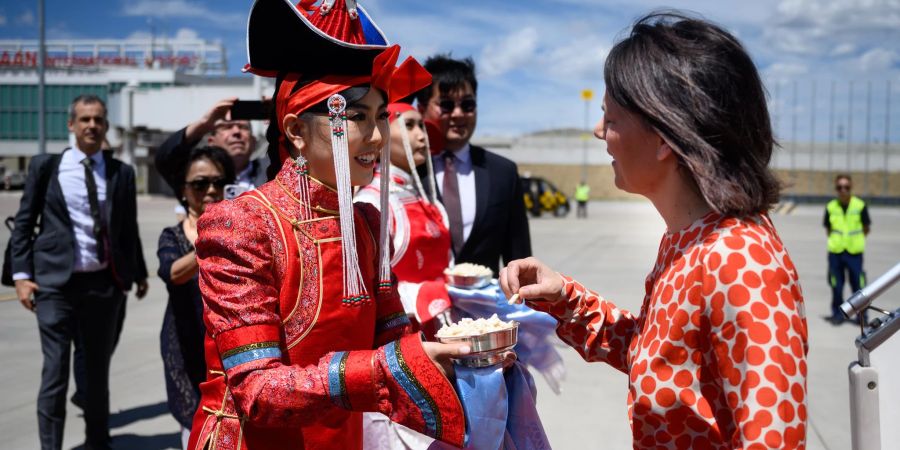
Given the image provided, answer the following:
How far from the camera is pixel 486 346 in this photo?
1.72 m

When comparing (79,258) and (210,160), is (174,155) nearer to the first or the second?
(210,160)

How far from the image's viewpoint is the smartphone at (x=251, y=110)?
99.7 inches

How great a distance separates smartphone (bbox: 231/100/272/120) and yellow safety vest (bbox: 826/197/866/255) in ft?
29.7

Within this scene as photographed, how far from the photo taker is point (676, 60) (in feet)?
5.35

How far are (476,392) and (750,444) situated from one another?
59 centimetres

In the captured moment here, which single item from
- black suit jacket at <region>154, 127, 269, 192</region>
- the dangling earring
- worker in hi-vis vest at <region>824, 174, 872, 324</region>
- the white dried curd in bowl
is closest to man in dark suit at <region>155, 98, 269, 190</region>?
black suit jacket at <region>154, 127, 269, 192</region>

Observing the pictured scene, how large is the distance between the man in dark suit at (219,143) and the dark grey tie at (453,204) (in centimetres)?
98

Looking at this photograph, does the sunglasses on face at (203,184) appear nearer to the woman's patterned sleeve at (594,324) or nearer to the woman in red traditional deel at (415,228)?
the woman in red traditional deel at (415,228)

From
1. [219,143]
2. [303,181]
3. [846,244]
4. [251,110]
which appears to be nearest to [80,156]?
[219,143]

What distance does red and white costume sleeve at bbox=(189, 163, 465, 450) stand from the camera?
1.71 meters

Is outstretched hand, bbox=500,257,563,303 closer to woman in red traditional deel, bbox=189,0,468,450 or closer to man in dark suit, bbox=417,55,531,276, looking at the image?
woman in red traditional deel, bbox=189,0,468,450

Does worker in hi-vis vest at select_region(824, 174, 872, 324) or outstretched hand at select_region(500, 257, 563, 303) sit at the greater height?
outstretched hand at select_region(500, 257, 563, 303)

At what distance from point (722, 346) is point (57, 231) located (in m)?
4.39

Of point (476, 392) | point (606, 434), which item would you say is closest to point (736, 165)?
point (476, 392)
